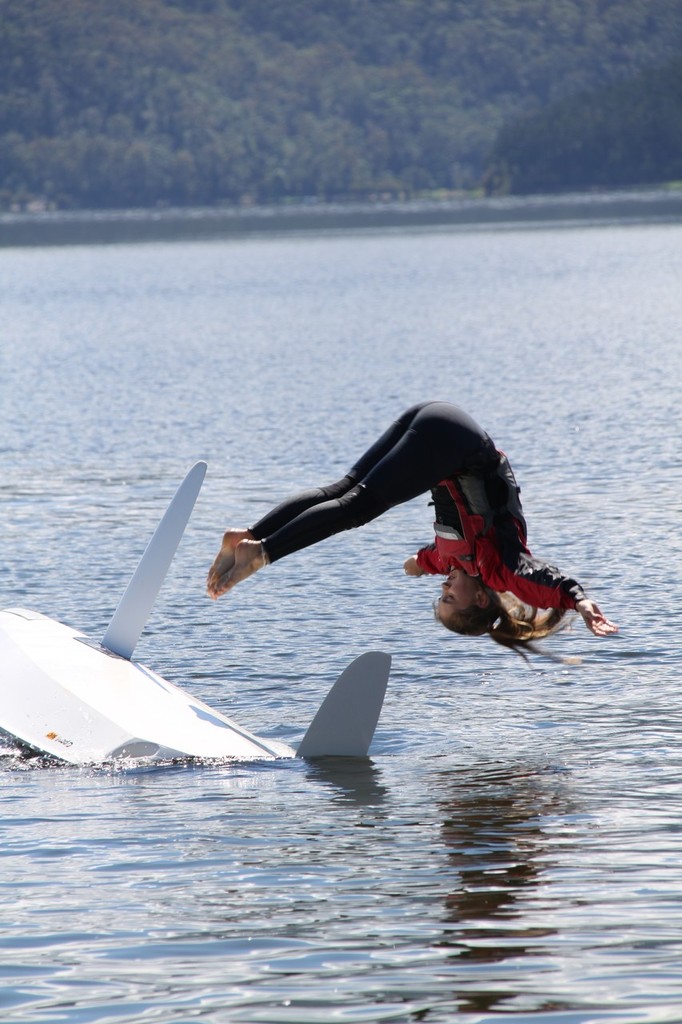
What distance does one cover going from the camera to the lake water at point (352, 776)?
7586mm

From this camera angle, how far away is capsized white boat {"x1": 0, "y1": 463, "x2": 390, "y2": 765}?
1096 centimetres

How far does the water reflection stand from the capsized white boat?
972 mm

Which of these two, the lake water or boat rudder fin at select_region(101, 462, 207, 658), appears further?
boat rudder fin at select_region(101, 462, 207, 658)

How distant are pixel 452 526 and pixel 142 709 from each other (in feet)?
8.60

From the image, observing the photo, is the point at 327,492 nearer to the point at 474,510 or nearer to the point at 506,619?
the point at 474,510

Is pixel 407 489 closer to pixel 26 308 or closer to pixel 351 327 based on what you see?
pixel 351 327

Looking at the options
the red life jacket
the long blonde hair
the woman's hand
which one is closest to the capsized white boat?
the long blonde hair

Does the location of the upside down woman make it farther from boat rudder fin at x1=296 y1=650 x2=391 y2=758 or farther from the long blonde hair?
boat rudder fin at x1=296 y1=650 x2=391 y2=758

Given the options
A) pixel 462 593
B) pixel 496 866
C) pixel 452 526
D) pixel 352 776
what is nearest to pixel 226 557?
pixel 452 526

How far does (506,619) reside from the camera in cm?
1048

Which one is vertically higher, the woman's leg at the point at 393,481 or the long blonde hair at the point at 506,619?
the woman's leg at the point at 393,481

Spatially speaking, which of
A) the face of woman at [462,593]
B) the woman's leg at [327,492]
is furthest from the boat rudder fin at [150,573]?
the face of woman at [462,593]

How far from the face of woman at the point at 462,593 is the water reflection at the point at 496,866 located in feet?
3.93

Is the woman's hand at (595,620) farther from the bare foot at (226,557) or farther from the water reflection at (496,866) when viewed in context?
the bare foot at (226,557)
